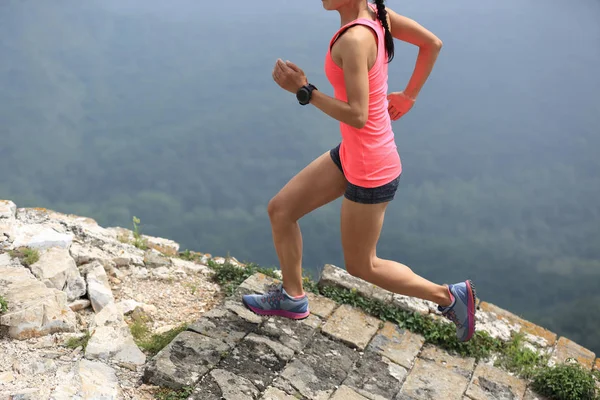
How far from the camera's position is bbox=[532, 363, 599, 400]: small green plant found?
12.3 feet

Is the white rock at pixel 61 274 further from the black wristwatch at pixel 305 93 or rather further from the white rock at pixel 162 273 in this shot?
the black wristwatch at pixel 305 93

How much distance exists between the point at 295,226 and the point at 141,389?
114cm

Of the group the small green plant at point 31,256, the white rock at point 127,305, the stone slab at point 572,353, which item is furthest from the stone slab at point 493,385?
the small green plant at point 31,256

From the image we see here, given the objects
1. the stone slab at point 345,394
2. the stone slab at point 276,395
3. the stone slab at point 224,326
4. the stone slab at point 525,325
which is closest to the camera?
the stone slab at point 276,395

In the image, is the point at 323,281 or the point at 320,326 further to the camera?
the point at 323,281

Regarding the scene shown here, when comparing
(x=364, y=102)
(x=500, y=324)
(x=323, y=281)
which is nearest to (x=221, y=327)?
(x=323, y=281)

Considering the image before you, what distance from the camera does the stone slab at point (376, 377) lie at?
353 centimetres

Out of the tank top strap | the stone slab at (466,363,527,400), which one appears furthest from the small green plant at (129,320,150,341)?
the tank top strap

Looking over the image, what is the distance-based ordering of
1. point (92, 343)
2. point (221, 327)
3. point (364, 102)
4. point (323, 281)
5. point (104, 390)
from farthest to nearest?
point (323, 281)
point (221, 327)
point (92, 343)
point (104, 390)
point (364, 102)

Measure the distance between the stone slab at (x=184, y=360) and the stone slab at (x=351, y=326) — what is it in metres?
0.71

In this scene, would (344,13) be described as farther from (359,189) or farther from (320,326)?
(320,326)

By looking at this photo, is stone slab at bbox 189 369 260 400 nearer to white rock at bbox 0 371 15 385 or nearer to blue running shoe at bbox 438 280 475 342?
white rock at bbox 0 371 15 385

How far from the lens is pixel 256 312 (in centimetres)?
395

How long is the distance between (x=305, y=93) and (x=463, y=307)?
5.35 ft
